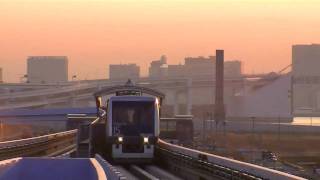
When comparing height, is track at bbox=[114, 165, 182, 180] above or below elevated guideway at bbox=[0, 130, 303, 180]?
below

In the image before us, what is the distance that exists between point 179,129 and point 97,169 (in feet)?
117

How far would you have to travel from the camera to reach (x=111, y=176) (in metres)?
18.4

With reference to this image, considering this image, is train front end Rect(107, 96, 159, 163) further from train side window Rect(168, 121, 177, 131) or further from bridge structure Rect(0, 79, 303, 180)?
train side window Rect(168, 121, 177, 131)

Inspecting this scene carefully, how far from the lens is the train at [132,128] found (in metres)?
35.2

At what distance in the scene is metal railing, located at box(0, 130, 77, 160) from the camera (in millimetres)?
37938

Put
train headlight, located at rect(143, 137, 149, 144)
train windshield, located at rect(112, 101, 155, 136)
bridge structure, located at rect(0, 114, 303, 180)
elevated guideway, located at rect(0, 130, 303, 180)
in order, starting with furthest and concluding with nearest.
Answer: train windshield, located at rect(112, 101, 155, 136), train headlight, located at rect(143, 137, 149, 144), bridge structure, located at rect(0, 114, 303, 180), elevated guideway, located at rect(0, 130, 303, 180)

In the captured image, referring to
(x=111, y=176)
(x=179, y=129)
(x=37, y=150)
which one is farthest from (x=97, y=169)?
(x=179, y=129)

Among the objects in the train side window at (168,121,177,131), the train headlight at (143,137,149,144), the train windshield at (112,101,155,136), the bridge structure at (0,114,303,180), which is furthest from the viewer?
the train side window at (168,121,177,131)

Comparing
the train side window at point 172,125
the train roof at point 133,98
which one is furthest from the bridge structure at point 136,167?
the train side window at point 172,125

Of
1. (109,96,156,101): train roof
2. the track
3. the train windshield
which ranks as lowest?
the track

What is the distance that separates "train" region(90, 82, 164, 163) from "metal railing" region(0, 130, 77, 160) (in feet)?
18.0

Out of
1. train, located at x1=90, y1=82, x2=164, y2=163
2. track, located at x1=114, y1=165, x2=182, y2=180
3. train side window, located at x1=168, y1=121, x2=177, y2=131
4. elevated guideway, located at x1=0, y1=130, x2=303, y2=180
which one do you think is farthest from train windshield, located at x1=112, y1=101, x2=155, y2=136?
train side window, located at x1=168, y1=121, x2=177, y2=131

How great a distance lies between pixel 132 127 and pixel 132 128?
6 centimetres

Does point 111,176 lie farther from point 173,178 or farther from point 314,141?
point 314,141
